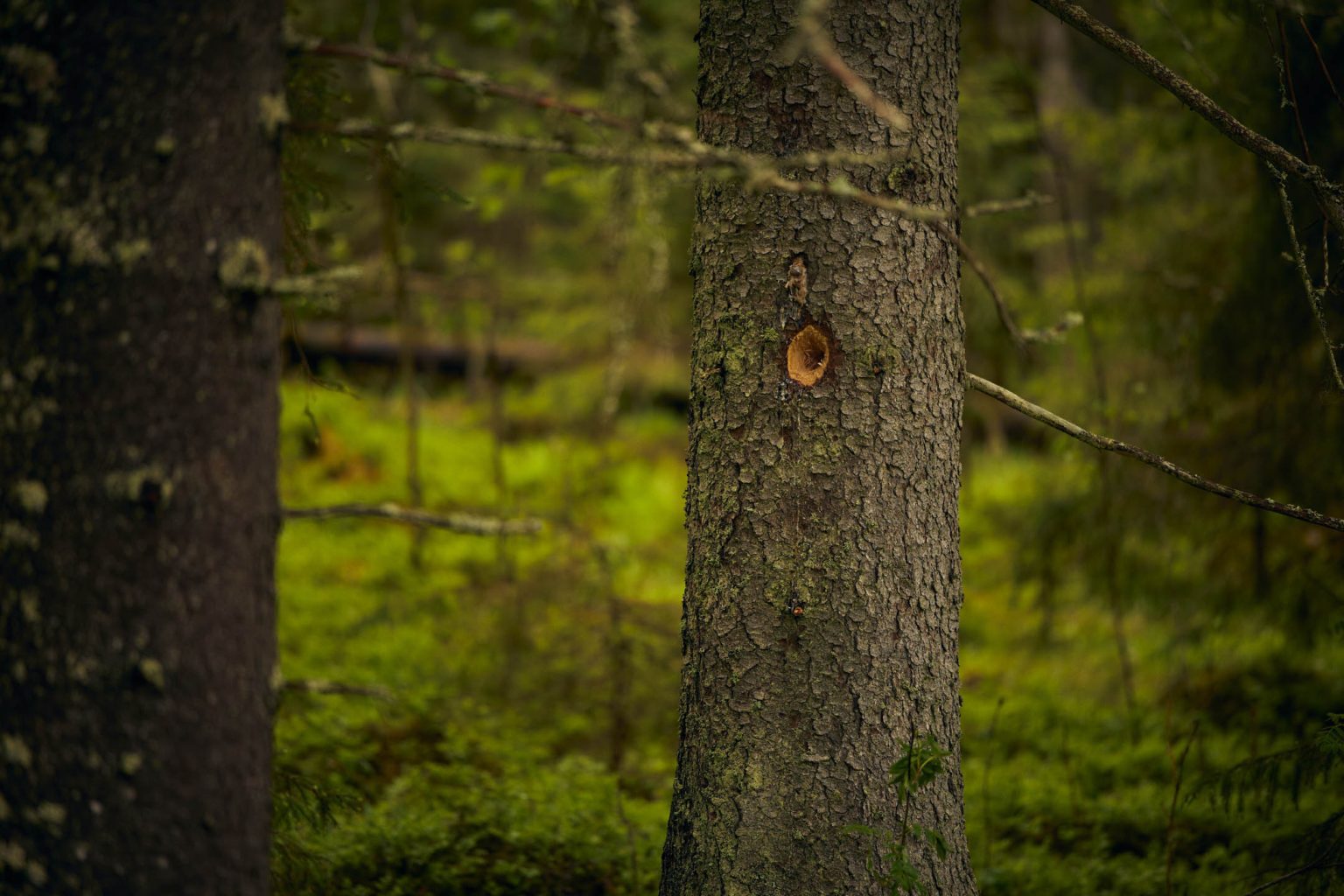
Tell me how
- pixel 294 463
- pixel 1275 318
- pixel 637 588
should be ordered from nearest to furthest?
pixel 1275 318 < pixel 637 588 < pixel 294 463

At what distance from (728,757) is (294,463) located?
7518 millimetres

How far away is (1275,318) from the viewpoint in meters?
5.27

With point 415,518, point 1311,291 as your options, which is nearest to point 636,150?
point 415,518

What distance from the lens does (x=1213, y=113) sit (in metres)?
2.52

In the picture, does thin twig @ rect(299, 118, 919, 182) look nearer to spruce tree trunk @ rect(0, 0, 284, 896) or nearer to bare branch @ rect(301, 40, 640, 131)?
bare branch @ rect(301, 40, 640, 131)

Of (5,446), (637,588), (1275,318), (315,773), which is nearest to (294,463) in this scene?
(637,588)

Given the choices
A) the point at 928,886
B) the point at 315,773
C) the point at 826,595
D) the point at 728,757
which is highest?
the point at 826,595

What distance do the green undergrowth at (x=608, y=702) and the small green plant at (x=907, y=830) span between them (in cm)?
120

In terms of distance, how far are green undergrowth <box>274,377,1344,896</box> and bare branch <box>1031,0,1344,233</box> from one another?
1.66m

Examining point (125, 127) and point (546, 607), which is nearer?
point (125, 127)

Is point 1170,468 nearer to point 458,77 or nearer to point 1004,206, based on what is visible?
point 1004,206

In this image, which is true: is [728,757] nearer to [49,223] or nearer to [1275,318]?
[49,223]

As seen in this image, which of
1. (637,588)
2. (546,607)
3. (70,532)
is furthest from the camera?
(637,588)

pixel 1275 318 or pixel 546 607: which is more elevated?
pixel 1275 318
